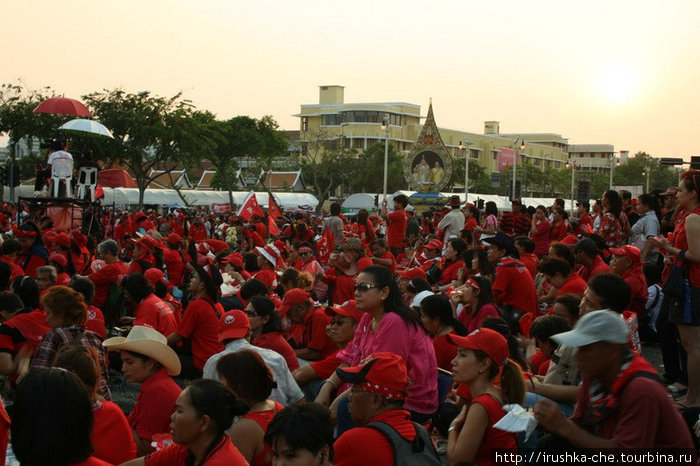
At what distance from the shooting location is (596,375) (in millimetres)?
3367

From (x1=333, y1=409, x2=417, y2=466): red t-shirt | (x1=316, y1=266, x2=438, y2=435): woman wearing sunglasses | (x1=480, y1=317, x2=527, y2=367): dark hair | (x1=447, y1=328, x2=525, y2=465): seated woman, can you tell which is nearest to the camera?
(x1=333, y1=409, x2=417, y2=466): red t-shirt

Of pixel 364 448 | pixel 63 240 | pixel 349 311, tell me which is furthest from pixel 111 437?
pixel 63 240

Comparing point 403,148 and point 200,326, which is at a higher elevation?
point 403,148

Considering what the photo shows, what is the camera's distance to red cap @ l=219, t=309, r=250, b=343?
6.07 meters

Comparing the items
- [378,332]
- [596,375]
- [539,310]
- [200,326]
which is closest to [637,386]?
[596,375]

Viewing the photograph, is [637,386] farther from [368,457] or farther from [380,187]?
[380,187]

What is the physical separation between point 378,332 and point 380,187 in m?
70.4

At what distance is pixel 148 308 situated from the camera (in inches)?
309

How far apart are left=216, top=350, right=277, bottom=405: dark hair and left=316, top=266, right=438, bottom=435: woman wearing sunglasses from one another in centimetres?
70

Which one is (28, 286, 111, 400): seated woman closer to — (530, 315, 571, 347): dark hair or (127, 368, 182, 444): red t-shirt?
(127, 368, 182, 444): red t-shirt

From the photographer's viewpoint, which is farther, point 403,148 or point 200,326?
point 403,148

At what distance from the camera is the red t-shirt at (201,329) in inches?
297

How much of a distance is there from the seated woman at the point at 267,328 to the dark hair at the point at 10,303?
7.61 feet

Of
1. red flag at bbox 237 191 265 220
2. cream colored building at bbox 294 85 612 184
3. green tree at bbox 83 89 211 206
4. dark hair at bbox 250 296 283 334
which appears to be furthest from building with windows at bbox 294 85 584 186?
dark hair at bbox 250 296 283 334
